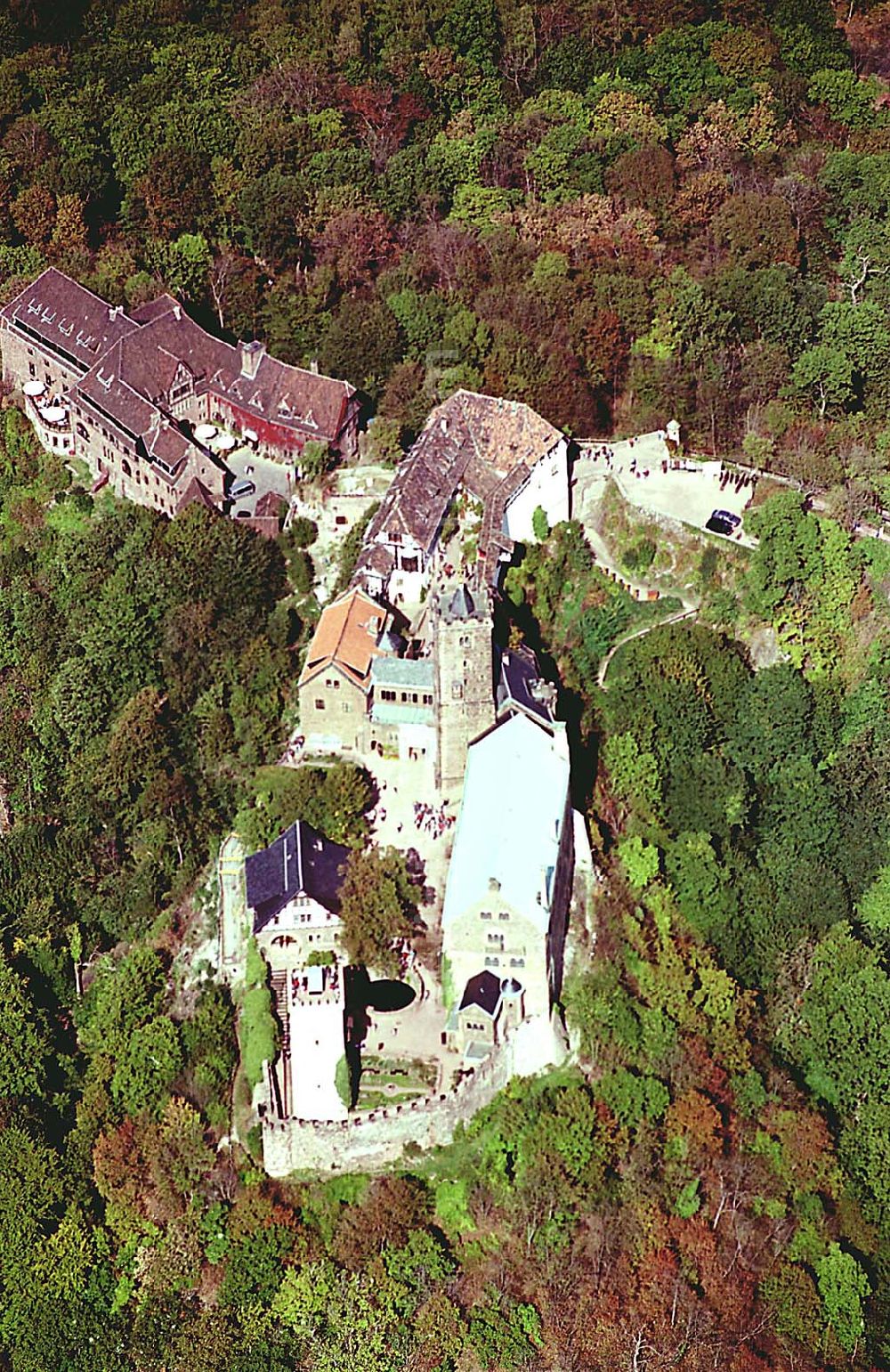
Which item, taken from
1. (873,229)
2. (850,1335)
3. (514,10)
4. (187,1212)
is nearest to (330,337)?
(873,229)

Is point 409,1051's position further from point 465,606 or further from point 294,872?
point 465,606

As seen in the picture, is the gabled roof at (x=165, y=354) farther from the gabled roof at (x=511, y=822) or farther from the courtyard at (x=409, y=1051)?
the courtyard at (x=409, y=1051)

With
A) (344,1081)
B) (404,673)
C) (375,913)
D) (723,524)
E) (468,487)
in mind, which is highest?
(468,487)

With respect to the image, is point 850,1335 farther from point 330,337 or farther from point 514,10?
point 514,10

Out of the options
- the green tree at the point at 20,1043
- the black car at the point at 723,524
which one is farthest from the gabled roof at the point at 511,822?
the black car at the point at 723,524

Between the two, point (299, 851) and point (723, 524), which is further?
point (723, 524)

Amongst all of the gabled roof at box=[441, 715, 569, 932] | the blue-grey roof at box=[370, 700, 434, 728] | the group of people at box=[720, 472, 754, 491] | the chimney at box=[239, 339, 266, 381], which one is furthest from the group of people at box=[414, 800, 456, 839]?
the chimney at box=[239, 339, 266, 381]

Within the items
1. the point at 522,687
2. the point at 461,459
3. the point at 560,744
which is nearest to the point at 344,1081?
the point at 560,744
